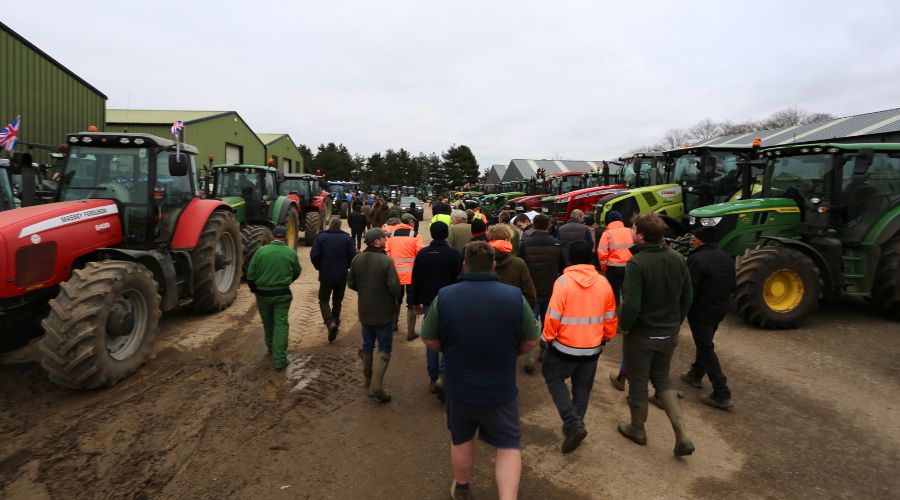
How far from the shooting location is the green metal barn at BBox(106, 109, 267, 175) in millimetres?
23203

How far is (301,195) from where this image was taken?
52.8 ft

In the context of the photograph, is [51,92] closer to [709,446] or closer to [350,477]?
[350,477]

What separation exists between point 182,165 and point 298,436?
138 inches

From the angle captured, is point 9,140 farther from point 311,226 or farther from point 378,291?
point 311,226

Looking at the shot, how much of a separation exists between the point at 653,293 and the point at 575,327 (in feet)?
2.23

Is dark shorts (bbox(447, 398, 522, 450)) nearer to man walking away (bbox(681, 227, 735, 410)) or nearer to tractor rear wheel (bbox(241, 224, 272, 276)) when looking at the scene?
man walking away (bbox(681, 227, 735, 410))

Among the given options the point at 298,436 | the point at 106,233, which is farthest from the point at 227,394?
the point at 106,233

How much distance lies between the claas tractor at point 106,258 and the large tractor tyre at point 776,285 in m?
7.27

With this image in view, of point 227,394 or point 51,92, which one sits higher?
point 51,92

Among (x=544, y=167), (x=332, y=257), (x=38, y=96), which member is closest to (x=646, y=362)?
(x=332, y=257)

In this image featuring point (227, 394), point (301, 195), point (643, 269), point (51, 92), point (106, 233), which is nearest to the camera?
point (643, 269)

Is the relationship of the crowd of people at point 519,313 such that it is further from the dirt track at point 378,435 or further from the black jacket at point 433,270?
the dirt track at point 378,435

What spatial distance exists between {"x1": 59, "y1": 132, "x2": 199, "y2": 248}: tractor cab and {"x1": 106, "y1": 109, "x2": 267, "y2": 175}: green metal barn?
17.2 meters

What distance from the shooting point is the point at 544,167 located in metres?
47.8
